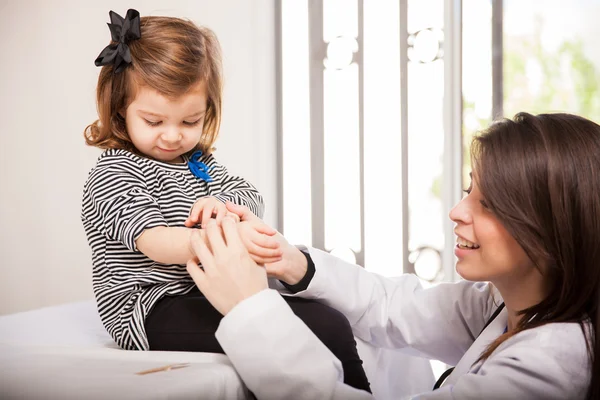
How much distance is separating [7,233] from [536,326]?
295cm

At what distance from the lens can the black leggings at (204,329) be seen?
116cm

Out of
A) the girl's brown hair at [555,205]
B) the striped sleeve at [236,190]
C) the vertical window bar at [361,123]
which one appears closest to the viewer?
the girl's brown hair at [555,205]

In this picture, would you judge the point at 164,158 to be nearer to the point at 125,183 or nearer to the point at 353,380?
the point at 125,183

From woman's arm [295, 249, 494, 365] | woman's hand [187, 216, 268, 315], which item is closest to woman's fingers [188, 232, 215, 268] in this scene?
woman's hand [187, 216, 268, 315]

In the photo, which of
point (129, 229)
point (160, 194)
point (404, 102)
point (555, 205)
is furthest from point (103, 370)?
point (404, 102)

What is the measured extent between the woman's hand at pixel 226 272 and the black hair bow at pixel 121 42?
0.55 metres

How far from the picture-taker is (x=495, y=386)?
0.91 metres

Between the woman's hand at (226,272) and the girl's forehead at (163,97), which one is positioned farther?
the girl's forehead at (163,97)

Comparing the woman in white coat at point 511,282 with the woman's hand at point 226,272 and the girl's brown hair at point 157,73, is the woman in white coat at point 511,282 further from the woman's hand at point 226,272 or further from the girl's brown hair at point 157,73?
the girl's brown hair at point 157,73

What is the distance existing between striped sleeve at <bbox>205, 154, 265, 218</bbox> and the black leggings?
0.97 feet

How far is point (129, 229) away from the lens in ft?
3.88

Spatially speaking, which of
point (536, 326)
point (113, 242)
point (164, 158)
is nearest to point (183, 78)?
point (164, 158)

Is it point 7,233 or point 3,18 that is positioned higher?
point 3,18

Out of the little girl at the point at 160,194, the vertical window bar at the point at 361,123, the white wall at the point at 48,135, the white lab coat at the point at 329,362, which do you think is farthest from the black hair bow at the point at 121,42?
the vertical window bar at the point at 361,123
